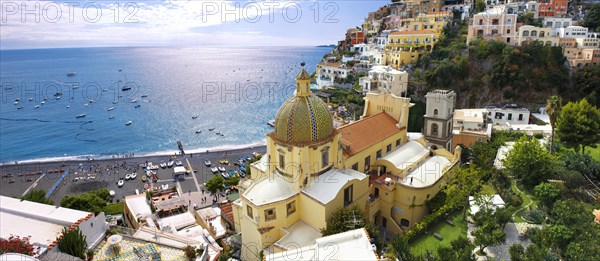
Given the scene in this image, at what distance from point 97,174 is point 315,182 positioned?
4419cm

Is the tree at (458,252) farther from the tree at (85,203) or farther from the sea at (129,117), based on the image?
the sea at (129,117)

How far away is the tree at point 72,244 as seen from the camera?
17094 mm

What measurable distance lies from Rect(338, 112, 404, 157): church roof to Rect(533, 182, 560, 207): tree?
36.8 feet

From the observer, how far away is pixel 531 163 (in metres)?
28.8

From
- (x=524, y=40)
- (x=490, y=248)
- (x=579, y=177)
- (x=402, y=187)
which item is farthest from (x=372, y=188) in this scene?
(x=524, y=40)

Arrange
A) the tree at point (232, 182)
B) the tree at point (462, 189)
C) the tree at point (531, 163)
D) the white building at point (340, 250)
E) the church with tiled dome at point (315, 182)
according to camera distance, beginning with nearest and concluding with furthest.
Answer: the white building at point (340, 250) < the church with tiled dome at point (315, 182) < the tree at point (462, 189) < the tree at point (531, 163) < the tree at point (232, 182)

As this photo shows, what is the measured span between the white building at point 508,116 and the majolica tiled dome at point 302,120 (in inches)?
1297

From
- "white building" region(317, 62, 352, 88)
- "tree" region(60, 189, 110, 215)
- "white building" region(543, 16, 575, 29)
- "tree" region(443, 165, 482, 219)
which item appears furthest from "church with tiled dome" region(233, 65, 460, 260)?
"white building" region(543, 16, 575, 29)

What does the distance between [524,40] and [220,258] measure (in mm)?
62906

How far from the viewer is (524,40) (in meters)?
61.0

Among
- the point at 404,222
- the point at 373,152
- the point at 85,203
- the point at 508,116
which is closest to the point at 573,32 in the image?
the point at 508,116

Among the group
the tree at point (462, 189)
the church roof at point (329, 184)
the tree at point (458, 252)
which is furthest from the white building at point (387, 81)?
the tree at point (458, 252)

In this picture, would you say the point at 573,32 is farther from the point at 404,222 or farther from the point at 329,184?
the point at 329,184

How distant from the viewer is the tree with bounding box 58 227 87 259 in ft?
56.1
